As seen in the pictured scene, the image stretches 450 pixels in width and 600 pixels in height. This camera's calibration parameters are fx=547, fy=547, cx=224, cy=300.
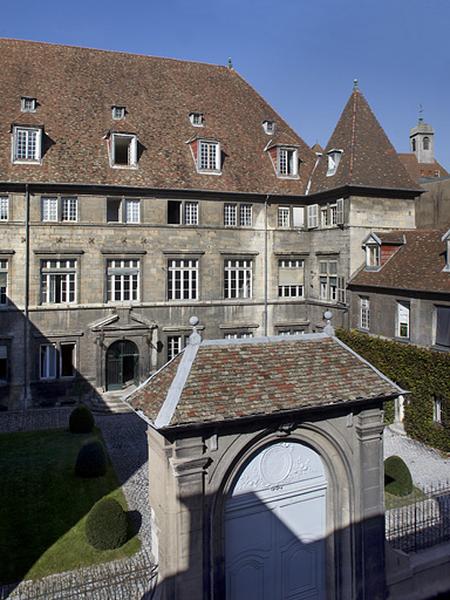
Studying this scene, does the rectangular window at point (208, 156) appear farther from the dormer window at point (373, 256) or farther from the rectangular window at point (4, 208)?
A: the rectangular window at point (4, 208)

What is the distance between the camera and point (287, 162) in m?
32.6

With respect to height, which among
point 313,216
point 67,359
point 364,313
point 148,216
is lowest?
point 67,359

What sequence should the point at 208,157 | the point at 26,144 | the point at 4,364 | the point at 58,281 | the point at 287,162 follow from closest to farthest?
the point at 4,364, the point at 26,144, the point at 58,281, the point at 208,157, the point at 287,162

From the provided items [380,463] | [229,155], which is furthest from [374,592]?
[229,155]

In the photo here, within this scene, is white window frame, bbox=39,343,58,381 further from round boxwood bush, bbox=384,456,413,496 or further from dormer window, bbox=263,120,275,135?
dormer window, bbox=263,120,275,135

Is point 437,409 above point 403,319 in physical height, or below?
below

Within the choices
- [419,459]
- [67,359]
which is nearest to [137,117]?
[67,359]

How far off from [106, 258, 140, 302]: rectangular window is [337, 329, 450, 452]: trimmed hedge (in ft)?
41.7

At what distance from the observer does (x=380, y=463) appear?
434 inches

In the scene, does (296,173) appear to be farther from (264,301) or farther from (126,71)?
(126,71)

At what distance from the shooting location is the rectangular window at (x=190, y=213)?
30.0 metres

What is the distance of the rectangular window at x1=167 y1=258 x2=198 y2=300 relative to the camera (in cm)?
2992

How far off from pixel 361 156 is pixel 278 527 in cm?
2384

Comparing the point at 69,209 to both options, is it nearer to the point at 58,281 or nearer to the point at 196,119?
the point at 58,281
